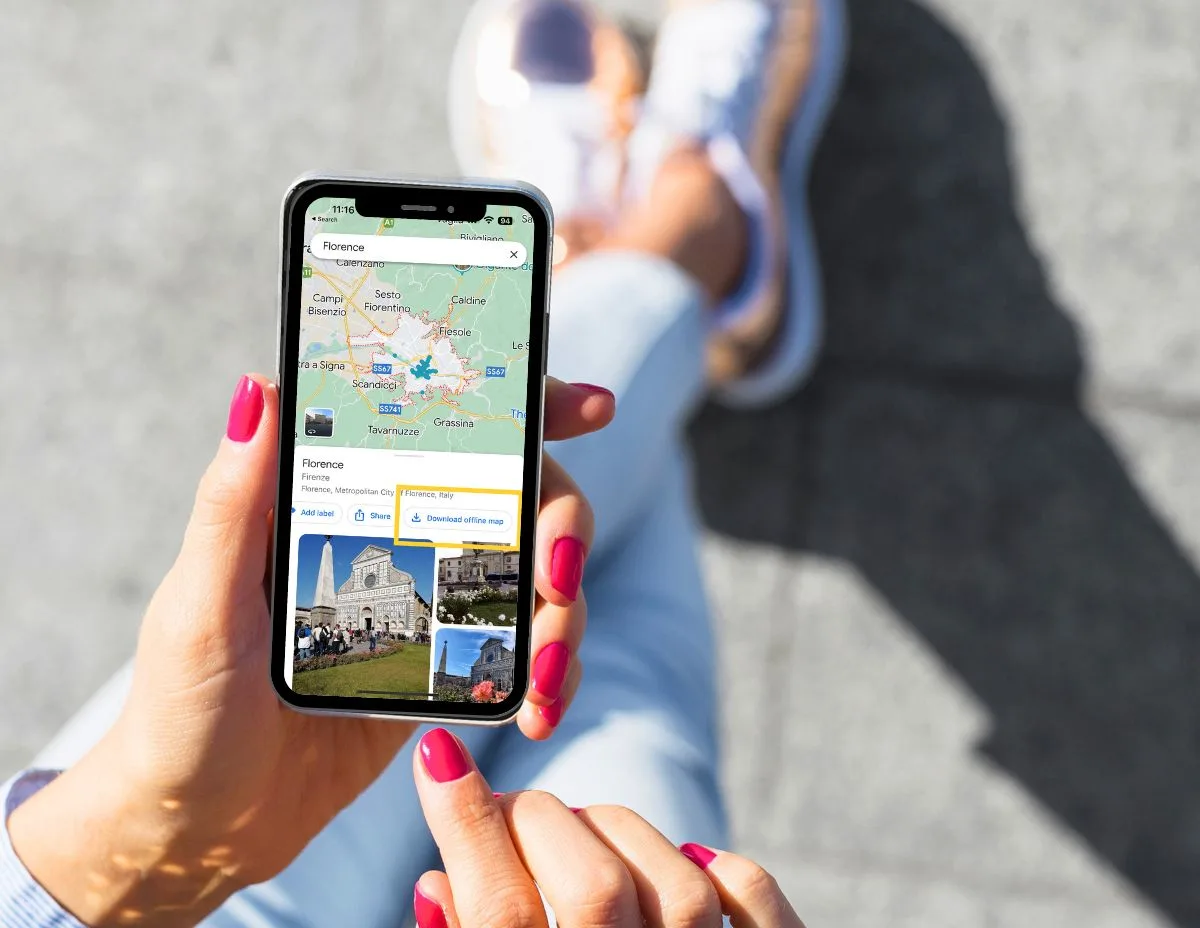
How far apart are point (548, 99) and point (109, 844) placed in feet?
4.14

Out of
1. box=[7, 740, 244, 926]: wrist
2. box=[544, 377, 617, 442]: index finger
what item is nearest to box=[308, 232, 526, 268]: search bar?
box=[544, 377, 617, 442]: index finger

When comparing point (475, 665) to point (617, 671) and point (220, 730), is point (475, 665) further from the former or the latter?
point (617, 671)

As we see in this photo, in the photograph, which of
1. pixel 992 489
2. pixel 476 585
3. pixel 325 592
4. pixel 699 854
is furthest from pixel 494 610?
pixel 992 489

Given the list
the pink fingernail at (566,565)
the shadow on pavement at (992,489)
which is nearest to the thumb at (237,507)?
the pink fingernail at (566,565)

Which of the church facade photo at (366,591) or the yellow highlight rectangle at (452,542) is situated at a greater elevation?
the yellow highlight rectangle at (452,542)

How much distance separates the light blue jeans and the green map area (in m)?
0.29

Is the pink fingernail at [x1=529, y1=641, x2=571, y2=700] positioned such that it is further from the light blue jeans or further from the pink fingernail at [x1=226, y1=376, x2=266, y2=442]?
the pink fingernail at [x1=226, y1=376, x2=266, y2=442]

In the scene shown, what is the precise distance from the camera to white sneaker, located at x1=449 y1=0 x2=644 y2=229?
5.25ft

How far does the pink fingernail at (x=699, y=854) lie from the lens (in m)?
0.69

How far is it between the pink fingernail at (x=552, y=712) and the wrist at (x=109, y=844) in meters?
0.28

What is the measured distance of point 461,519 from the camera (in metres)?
0.79

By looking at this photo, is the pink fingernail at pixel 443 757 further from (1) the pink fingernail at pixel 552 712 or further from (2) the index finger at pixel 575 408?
(2) the index finger at pixel 575 408

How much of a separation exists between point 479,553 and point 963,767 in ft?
3.72

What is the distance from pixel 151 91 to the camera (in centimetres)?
166
